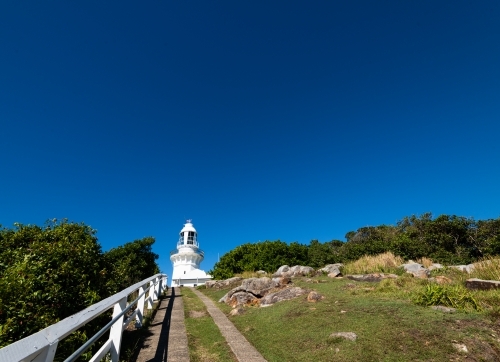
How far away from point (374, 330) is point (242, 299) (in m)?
7.07

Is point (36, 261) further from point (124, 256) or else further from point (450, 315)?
point (124, 256)

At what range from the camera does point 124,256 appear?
24.2 m

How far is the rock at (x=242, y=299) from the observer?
1182cm

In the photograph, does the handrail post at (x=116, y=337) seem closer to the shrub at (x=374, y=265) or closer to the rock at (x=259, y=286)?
the rock at (x=259, y=286)

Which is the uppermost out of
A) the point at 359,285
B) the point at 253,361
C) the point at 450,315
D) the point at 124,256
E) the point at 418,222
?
the point at 418,222

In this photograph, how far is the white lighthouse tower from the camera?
41688mm

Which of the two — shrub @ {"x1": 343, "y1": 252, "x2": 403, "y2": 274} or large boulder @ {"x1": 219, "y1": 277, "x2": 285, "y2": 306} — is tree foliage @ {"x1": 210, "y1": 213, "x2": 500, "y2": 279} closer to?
shrub @ {"x1": 343, "y1": 252, "x2": 403, "y2": 274}

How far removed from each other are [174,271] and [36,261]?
141 feet

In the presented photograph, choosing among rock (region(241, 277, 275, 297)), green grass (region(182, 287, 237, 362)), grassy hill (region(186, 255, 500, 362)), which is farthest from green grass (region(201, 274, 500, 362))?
rock (region(241, 277, 275, 297))

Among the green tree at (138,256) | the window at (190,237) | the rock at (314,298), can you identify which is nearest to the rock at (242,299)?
the rock at (314,298)

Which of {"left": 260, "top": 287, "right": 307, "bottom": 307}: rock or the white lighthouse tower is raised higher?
the white lighthouse tower

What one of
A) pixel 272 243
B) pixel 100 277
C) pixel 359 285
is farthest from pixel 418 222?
pixel 100 277

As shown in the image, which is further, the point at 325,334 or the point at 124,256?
the point at 124,256

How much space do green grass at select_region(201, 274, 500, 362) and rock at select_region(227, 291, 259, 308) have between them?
277 cm
